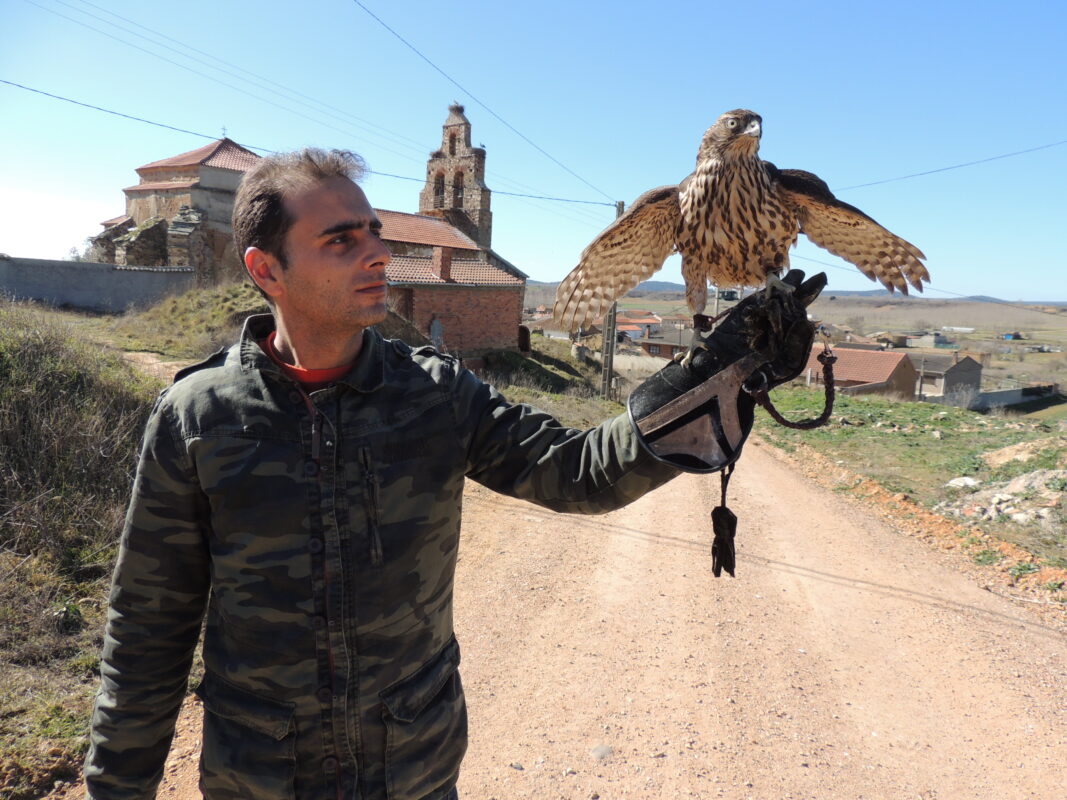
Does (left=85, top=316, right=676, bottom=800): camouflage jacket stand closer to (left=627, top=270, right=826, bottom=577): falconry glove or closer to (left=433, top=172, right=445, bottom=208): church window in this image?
(left=627, top=270, right=826, bottom=577): falconry glove

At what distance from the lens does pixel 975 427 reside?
1495 cm

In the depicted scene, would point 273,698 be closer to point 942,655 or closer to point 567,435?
point 567,435

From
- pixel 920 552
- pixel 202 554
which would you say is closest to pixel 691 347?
pixel 202 554

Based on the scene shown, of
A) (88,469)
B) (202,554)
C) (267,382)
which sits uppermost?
(267,382)

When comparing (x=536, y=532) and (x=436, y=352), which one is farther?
(x=536, y=532)

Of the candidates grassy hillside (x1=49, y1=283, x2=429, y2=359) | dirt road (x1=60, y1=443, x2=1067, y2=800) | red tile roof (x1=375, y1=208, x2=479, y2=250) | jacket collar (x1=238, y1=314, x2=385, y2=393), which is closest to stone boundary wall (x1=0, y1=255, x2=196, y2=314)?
grassy hillside (x1=49, y1=283, x2=429, y2=359)

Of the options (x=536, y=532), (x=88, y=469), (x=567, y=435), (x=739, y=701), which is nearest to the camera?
(x=567, y=435)

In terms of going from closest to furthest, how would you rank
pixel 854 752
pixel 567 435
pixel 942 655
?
pixel 567 435
pixel 854 752
pixel 942 655

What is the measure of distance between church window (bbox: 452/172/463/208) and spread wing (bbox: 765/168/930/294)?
29.2m

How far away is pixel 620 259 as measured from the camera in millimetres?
2994

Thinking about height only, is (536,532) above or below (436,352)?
below

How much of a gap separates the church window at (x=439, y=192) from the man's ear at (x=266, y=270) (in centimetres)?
3071

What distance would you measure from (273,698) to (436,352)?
3.27 ft

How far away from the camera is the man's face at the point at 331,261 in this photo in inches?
60.8
